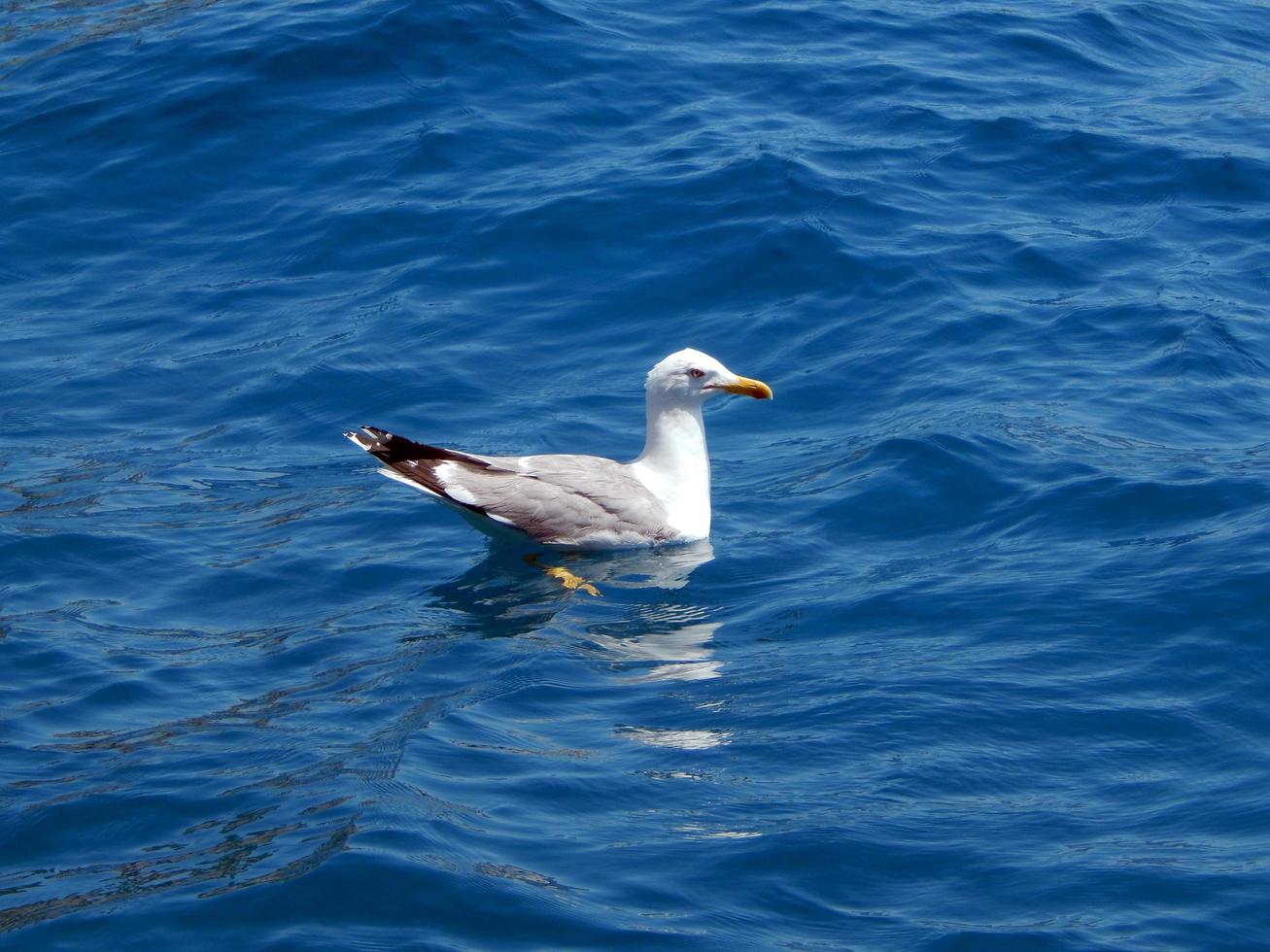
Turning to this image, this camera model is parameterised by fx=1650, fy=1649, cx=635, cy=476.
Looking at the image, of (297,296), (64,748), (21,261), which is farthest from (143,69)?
(64,748)

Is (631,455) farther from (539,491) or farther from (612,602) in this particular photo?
(612,602)

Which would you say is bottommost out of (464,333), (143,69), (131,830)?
(131,830)

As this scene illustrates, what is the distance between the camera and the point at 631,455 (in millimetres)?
10672

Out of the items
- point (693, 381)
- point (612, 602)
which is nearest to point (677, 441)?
point (693, 381)

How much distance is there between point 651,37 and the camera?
52.2 ft

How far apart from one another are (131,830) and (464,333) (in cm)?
608

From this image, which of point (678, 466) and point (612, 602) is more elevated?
point (678, 466)

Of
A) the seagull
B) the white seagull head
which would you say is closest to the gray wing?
the seagull

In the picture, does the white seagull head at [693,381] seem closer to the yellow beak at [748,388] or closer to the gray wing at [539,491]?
the yellow beak at [748,388]

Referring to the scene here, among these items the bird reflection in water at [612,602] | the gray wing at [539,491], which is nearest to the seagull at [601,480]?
the gray wing at [539,491]

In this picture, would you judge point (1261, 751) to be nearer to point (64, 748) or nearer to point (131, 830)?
point (131, 830)

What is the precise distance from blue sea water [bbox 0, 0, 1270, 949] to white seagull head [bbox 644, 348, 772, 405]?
0.72 meters

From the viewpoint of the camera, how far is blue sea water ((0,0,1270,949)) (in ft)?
19.6

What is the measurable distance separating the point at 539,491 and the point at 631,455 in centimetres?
149
